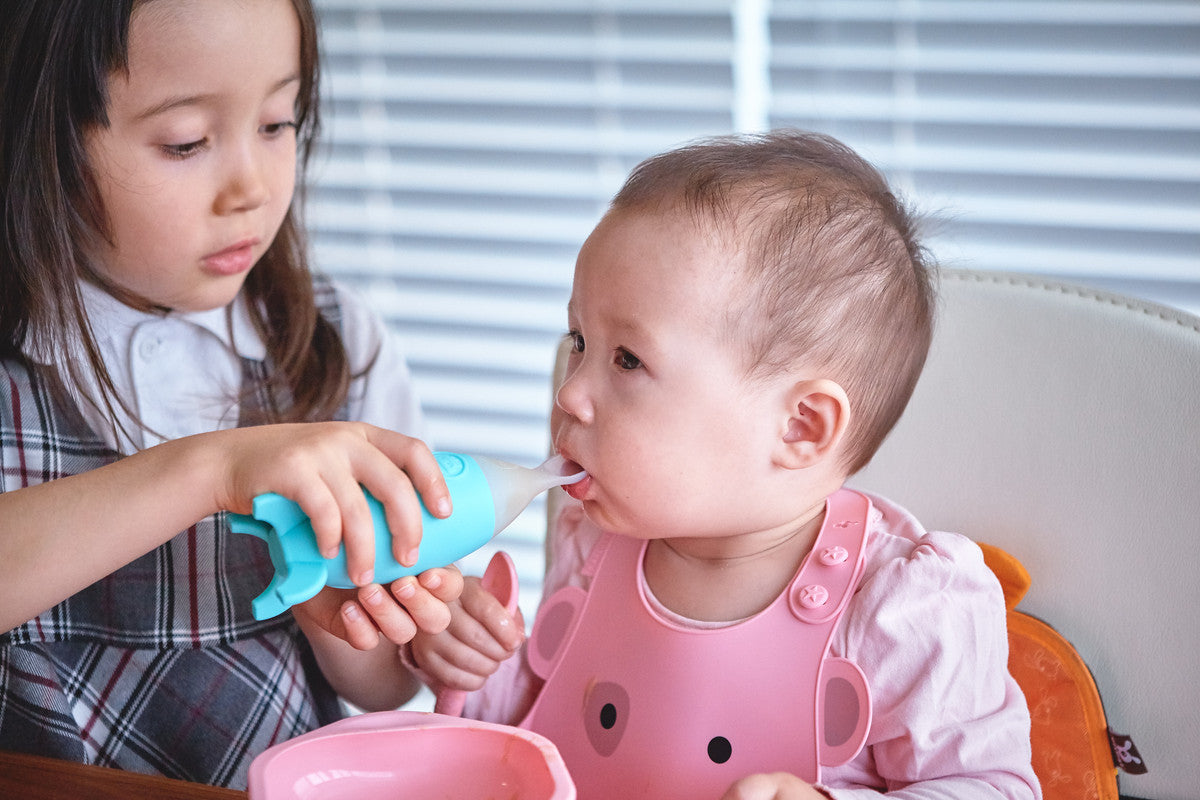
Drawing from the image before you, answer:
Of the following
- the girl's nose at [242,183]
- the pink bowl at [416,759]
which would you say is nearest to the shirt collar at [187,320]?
the girl's nose at [242,183]

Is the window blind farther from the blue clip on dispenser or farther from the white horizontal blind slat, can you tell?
the blue clip on dispenser

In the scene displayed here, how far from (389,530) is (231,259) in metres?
0.47

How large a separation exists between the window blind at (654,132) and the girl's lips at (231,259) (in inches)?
41.7

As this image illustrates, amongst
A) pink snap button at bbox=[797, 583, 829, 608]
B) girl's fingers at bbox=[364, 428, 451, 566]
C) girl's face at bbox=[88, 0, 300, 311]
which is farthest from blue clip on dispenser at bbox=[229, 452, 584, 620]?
girl's face at bbox=[88, 0, 300, 311]

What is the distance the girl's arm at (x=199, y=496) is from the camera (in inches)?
26.0

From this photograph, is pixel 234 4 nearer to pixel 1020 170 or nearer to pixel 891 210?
pixel 891 210

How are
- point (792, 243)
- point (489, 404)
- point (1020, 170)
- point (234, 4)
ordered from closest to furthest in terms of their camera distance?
point (792, 243), point (234, 4), point (1020, 170), point (489, 404)

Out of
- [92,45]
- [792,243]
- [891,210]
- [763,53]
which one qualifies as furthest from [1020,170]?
[92,45]

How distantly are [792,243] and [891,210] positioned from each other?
12 centimetres

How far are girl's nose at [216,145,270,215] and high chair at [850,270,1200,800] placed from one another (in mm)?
617

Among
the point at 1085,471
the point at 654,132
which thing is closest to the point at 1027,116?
→ the point at 654,132

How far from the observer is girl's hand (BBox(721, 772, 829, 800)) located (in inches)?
26.5

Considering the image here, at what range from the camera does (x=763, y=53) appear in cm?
186

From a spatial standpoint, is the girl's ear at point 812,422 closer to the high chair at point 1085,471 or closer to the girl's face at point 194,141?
the high chair at point 1085,471
